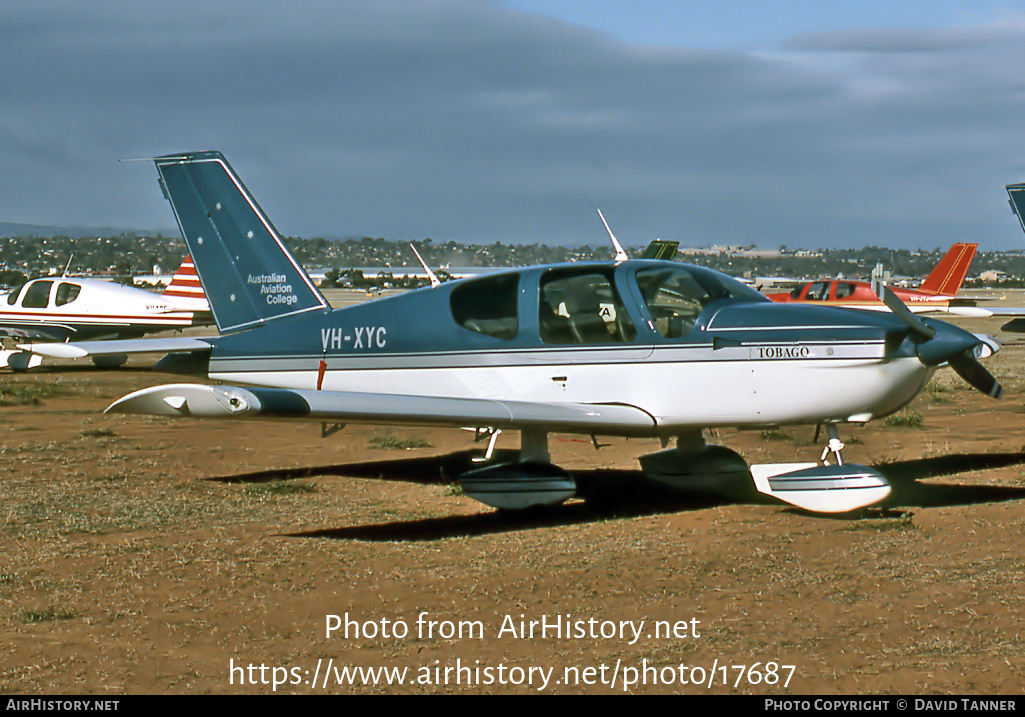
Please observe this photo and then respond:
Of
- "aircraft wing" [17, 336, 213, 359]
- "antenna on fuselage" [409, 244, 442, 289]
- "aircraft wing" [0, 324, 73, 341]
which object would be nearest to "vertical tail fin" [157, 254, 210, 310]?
"aircraft wing" [0, 324, 73, 341]

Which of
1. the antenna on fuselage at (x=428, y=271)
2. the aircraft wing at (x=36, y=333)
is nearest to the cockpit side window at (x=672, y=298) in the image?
the antenna on fuselage at (x=428, y=271)

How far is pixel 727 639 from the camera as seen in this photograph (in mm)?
5238

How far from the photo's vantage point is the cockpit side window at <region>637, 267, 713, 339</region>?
8.09 meters

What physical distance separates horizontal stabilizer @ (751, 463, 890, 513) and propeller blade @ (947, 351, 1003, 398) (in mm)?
1101

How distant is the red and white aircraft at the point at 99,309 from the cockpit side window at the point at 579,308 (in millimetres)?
17254

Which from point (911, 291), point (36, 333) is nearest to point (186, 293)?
point (36, 333)

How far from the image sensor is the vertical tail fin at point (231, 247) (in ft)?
34.1

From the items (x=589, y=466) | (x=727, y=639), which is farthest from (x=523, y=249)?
(x=727, y=639)

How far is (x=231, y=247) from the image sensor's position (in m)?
10.6

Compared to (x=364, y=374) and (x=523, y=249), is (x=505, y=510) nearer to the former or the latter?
(x=364, y=374)

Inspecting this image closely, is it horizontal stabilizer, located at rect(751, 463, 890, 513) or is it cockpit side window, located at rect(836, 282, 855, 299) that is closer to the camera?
horizontal stabilizer, located at rect(751, 463, 890, 513)

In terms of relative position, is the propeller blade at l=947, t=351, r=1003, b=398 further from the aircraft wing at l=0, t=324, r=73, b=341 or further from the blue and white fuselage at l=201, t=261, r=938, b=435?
the aircraft wing at l=0, t=324, r=73, b=341

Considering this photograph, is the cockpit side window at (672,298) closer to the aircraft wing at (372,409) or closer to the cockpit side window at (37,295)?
the aircraft wing at (372,409)
